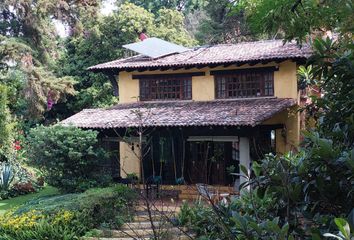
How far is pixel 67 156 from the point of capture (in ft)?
47.6

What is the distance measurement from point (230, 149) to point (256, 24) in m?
7.76

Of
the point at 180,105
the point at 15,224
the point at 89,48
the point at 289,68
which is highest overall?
the point at 89,48

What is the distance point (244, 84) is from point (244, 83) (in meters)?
0.04

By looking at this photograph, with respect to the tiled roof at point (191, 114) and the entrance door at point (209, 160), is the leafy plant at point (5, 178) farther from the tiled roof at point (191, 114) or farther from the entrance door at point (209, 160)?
the entrance door at point (209, 160)

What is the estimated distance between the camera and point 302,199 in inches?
100

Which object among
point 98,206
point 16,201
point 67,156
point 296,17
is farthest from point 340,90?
point 16,201

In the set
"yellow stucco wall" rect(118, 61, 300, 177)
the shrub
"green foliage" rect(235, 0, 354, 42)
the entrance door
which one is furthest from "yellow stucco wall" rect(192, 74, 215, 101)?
the shrub

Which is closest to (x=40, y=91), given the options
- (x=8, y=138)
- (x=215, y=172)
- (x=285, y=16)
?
(x=8, y=138)

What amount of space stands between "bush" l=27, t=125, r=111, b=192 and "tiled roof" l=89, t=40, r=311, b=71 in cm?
386

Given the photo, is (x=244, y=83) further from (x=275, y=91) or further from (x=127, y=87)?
(x=127, y=87)

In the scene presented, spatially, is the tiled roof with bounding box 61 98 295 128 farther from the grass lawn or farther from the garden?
the grass lawn

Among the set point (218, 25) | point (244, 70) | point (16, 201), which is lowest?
point (16, 201)

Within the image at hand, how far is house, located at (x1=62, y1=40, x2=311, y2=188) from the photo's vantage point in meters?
14.9

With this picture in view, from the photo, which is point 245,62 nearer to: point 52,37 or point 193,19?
point 52,37
